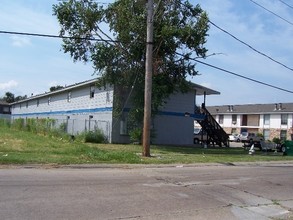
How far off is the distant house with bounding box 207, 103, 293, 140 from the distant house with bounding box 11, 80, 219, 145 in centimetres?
2772

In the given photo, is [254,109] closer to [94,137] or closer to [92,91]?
[92,91]

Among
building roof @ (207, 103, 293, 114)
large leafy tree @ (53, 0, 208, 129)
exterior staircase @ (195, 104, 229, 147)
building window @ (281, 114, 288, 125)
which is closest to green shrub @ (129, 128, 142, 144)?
large leafy tree @ (53, 0, 208, 129)

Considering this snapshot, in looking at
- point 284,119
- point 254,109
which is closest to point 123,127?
point 284,119

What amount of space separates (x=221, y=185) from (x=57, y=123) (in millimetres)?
29379

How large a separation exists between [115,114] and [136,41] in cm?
740

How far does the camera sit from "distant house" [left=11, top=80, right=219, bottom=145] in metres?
35.3

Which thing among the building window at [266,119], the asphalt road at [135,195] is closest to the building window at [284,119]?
the building window at [266,119]

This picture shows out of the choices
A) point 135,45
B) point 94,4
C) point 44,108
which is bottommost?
point 44,108

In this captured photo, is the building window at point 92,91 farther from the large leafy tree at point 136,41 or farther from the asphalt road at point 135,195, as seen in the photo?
the asphalt road at point 135,195

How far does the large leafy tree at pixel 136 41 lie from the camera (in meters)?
29.5

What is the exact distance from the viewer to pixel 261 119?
73062 mm

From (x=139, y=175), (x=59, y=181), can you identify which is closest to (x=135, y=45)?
(x=139, y=175)

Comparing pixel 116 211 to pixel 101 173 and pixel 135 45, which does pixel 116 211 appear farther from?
pixel 135 45

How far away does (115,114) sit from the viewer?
34812 mm
